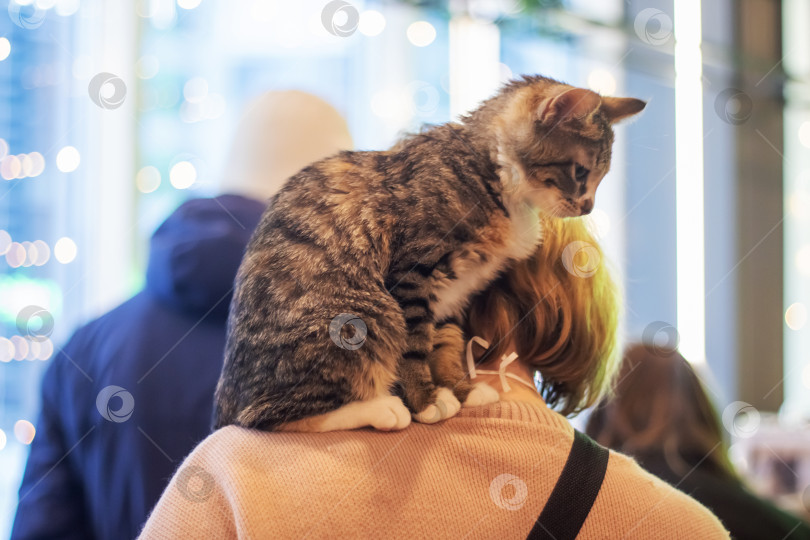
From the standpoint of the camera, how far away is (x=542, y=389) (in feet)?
2.75

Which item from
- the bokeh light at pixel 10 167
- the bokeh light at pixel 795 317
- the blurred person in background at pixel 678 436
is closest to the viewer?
the blurred person in background at pixel 678 436

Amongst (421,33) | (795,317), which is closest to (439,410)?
(421,33)

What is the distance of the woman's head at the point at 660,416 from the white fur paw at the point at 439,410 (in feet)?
1.65

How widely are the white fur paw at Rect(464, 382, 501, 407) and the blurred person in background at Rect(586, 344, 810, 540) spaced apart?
436 millimetres

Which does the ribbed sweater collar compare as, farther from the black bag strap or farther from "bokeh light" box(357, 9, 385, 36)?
"bokeh light" box(357, 9, 385, 36)

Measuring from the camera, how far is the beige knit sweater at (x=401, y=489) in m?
0.61

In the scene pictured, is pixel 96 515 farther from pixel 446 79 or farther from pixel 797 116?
pixel 797 116

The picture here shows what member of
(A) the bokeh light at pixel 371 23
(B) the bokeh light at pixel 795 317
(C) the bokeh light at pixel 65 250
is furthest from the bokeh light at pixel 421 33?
(B) the bokeh light at pixel 795 317

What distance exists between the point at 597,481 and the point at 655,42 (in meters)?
0.80

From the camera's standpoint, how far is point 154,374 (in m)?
0.98

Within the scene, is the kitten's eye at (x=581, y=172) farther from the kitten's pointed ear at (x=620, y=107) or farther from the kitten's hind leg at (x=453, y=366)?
the kitten's hind leg at (x=453, y=366)

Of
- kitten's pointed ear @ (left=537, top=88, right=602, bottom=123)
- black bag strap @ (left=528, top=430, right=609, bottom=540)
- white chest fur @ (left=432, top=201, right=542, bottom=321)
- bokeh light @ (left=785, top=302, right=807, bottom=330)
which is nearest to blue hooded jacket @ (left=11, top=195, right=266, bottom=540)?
white chest fur @ (left=432, top=201, right=542, bottom=321)

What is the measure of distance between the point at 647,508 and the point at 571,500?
80 millimetres

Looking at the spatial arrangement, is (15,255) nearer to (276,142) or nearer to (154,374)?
(154,374)
